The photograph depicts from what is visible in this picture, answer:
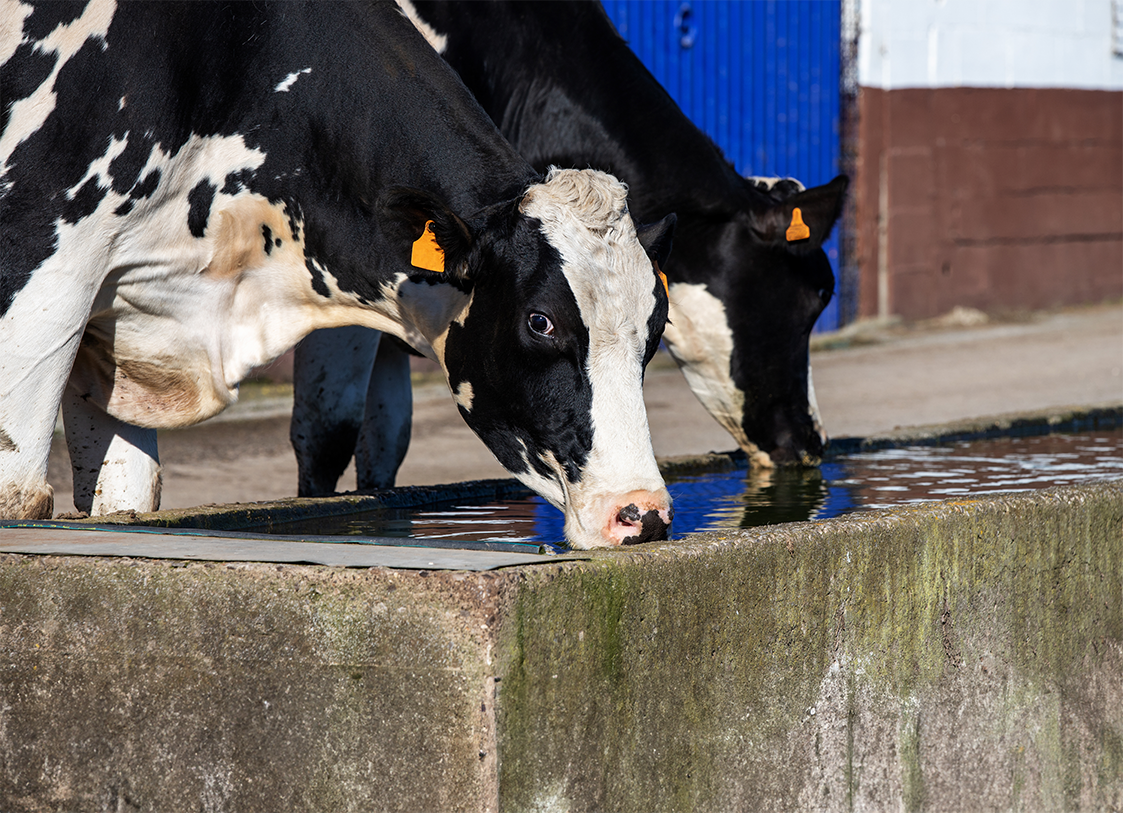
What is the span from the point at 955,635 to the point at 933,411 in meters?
6.21

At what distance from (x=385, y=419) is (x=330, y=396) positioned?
0.35 metres

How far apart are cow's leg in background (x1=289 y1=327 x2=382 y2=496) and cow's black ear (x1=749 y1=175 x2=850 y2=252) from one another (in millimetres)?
1315

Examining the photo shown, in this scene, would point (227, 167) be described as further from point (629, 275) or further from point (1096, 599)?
point (1096, 599)

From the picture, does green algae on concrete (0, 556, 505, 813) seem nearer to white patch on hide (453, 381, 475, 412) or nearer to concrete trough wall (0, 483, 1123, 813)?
concrete trough wall (0, 483, 1123, 813)

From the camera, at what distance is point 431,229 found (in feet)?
11.0

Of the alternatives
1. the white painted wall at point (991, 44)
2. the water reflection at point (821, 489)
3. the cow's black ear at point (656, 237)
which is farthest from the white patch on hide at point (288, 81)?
the white painted wall at point (991, 44)

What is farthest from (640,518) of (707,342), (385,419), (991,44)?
(991,44)

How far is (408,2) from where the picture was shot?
454cm

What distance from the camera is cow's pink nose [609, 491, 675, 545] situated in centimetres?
299

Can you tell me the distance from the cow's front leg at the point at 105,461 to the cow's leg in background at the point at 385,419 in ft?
3.60

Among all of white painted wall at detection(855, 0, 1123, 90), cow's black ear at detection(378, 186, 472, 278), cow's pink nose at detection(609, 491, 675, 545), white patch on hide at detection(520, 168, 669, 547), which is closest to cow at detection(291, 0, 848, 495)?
cow's black ear at detection(378, 186, 472, 278)

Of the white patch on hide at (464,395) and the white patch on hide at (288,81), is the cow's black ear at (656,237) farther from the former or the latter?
the white patch on hide at (288,81)

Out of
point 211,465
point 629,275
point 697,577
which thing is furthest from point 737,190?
point 211,465

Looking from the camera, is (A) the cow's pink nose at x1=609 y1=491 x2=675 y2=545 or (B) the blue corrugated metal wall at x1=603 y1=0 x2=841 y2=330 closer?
(A) the cow's pink nose at x1=609 y1=491 x2=675 y2=545
